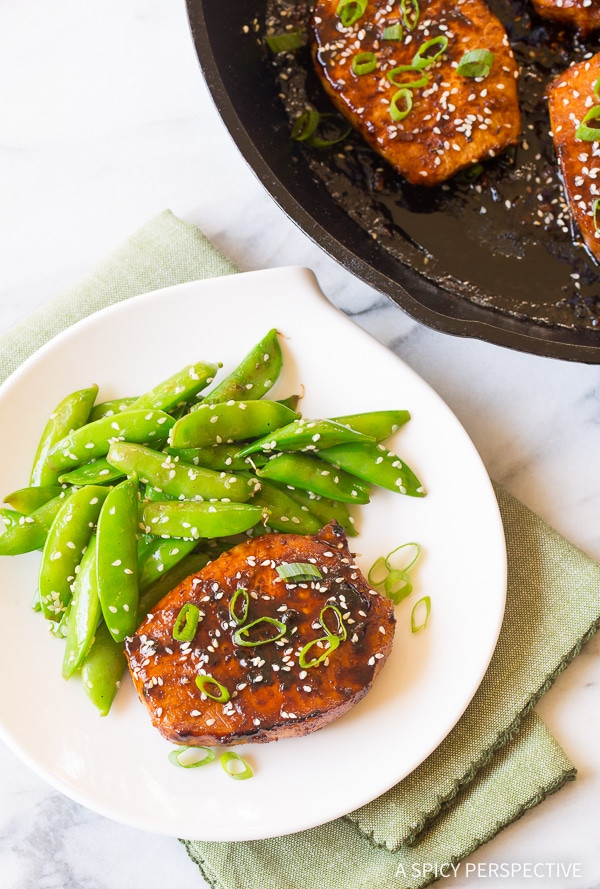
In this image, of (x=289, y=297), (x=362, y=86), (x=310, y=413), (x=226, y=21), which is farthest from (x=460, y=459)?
(x=226, y=21)

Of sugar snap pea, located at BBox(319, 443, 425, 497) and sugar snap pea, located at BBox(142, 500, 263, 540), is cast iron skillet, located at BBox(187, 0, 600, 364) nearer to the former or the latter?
sugar snap pea, located at BBox(319, 443, 425, 497)

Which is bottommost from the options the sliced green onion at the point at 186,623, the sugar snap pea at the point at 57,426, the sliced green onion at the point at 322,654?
the sliced green onion at the point at 322,654

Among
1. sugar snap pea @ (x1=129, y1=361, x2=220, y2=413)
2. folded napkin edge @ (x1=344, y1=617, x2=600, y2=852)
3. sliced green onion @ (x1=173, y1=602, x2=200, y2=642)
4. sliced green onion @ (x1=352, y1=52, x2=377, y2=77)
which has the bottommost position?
folded napkin edge @ (x1=344, y1=617, x2=600, y2=852)

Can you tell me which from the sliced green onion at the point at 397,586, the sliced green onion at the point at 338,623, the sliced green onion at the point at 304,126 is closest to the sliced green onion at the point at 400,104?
the sliced green onion at the point at 304,126

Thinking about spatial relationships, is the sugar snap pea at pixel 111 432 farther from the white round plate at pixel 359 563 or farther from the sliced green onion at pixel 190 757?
the sliced green onion at pixel 190 757

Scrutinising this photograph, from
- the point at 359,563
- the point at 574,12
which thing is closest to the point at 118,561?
the point at 359,563

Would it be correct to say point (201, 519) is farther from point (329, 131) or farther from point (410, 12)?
point (410, 12)

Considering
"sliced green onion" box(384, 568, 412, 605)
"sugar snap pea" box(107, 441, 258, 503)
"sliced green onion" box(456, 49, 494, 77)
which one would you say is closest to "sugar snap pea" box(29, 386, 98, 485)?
"sugar snap pea" box(107, 441, 258, 503)
